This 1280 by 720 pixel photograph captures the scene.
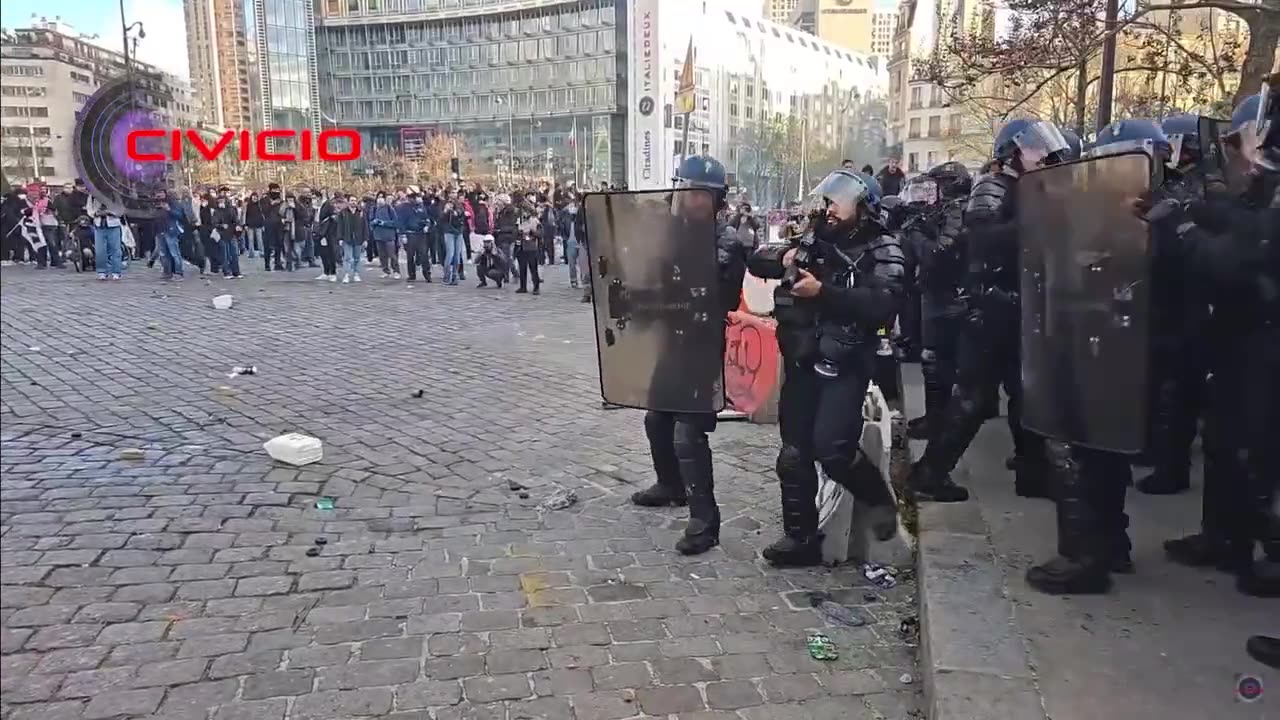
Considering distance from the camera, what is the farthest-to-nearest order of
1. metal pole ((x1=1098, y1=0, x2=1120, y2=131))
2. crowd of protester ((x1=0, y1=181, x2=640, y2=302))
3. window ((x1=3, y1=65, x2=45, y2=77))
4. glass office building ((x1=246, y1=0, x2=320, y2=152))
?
crowd of protester ((x1=0, y1=181, x2=640, y2=302)) → metal pole ((x1=1098, y1=0, x2=1120, y2=131)) → glass office building ((x1=246, y1=0, x2=320, y2=152)) → window ((x1=3, y1=65, x2=45, y2=77))

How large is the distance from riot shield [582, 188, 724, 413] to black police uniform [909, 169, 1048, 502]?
1269 millimetres

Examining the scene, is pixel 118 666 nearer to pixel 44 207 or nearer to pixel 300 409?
pixel 44 207

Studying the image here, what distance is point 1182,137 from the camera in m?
5.00

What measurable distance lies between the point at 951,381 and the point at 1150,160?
2.26m

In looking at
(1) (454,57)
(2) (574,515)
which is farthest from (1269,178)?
(1) (454,57)

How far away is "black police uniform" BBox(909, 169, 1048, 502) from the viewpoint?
14.3ft

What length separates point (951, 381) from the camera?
525cm

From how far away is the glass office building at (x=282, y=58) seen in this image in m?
1.98

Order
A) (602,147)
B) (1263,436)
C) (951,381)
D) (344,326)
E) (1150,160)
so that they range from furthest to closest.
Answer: (602,147)
(344,326)
(951,381)
(1263,436)
(1150,160)

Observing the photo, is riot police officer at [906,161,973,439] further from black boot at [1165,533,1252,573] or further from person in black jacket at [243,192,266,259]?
person in black jacket at [243,192,266,259]

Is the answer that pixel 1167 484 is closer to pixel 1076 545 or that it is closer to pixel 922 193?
pixel 1076 545

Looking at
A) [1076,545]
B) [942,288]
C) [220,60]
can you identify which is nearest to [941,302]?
[942,288]

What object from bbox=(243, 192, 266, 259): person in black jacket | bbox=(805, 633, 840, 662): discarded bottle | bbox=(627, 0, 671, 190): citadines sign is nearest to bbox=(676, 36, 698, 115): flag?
bbox=(627, 0, 671, 190): citadines sign

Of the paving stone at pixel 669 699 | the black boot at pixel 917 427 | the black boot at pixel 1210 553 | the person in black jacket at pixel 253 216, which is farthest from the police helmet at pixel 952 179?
the person in black jacket at pixel 253 216
